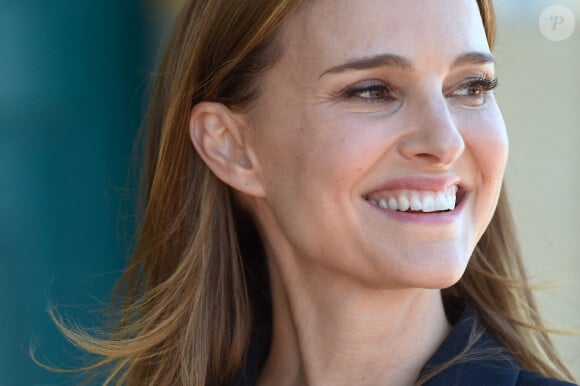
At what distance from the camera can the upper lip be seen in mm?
2182

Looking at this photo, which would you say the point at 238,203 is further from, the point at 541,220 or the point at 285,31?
the point at 541,220

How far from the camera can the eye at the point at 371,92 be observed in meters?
2.22

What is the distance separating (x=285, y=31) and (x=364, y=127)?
32 cm

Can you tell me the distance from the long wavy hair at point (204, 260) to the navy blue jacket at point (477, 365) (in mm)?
124

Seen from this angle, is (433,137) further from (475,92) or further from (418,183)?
(475,92)

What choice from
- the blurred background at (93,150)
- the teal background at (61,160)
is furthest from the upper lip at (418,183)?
the blurred background at (93,150)

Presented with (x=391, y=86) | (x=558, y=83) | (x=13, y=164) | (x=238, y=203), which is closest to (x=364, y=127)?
(x=391, y=86)

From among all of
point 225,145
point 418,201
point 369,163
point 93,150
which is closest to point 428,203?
point 418,201

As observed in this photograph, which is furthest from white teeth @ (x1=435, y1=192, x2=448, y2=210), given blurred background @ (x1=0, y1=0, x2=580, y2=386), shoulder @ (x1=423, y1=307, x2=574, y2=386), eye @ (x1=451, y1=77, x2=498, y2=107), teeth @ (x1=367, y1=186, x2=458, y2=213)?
blurred background @ (x1=0, y1=0, x2=580, y2=386)

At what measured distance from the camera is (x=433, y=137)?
6.96 ft

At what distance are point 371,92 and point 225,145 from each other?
0.44 m

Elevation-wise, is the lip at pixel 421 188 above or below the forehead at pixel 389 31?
below

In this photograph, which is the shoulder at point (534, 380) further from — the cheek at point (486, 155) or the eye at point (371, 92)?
the eye at point (371, 92)

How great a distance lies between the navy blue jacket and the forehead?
581 millimetres
